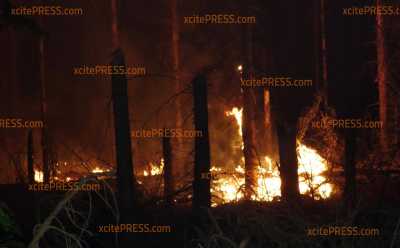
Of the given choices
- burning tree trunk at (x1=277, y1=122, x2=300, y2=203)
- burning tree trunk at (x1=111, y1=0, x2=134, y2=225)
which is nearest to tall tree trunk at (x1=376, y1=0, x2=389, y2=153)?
burning tree trunk at (x1=277, y1=122, x2=300, y2=203)

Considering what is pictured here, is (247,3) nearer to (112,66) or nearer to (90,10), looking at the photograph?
(112,66)

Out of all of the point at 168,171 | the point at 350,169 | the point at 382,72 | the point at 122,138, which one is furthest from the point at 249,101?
the point at 122,138

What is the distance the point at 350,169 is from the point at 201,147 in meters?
2.95

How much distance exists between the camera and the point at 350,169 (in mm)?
9891

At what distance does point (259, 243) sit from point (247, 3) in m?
11.2

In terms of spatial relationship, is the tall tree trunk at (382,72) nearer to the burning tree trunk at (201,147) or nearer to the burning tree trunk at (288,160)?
the burning tree trunk at (288,160)

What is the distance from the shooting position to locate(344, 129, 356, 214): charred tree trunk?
31.8ft

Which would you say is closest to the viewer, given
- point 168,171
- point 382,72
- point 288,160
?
point 288,160

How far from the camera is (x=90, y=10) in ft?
115

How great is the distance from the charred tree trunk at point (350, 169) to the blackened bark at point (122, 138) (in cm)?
411

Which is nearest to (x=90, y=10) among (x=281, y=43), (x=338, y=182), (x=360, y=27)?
(x=360, y=27)

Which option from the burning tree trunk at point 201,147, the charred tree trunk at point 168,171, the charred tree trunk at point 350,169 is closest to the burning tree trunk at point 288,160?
the charred tree trunk at point 350,169

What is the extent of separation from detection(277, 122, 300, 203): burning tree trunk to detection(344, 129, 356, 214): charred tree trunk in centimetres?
122

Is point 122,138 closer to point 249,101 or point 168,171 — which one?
point 168,171
